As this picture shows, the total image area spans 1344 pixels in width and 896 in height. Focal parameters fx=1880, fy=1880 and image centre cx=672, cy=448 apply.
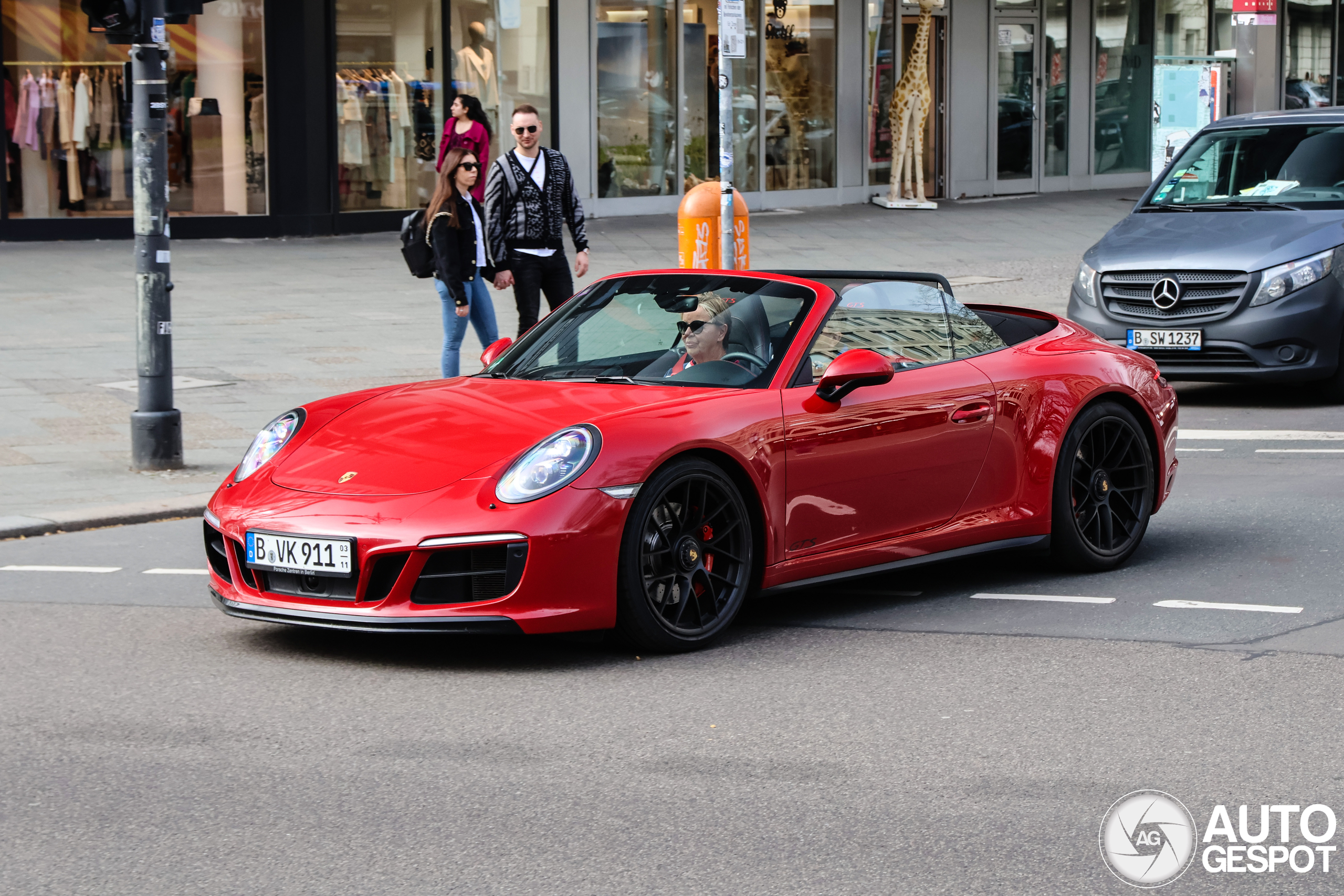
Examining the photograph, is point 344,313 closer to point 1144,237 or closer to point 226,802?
point 1144,237

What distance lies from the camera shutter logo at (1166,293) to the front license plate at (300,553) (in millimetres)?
7798

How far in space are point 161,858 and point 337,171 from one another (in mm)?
18892

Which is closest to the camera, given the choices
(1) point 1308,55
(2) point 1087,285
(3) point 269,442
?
(3) point 269,442

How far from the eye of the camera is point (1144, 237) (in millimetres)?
12828

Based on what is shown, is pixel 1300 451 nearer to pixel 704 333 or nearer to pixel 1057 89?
pixel 704 333

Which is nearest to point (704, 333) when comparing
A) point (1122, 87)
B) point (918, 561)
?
point (918, 561)

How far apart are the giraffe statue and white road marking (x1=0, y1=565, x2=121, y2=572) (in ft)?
62.7

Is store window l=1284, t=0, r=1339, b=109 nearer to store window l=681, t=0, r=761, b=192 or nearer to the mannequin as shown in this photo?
store window l=681, t=0, r=761, b=192

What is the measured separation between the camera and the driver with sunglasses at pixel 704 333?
682 cm

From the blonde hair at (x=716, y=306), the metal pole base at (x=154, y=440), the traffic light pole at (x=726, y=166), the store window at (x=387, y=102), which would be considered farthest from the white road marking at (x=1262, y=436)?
the store window at (x=387, y=102)

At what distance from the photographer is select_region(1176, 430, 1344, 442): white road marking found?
440 inches

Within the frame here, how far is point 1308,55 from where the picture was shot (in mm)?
36438

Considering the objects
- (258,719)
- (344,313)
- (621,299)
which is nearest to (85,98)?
(344,313)

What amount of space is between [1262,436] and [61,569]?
23.1ft
